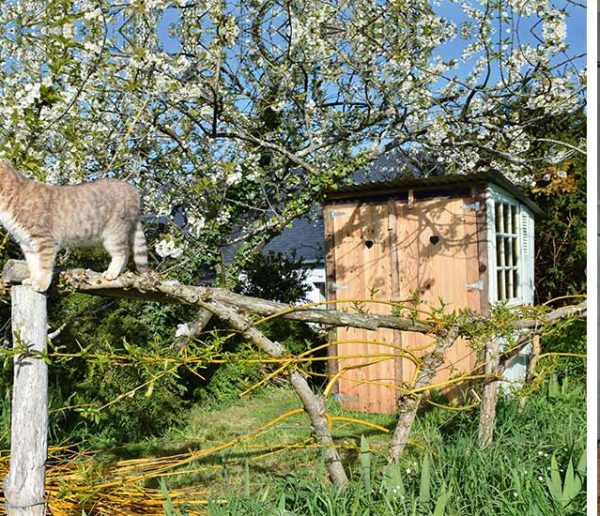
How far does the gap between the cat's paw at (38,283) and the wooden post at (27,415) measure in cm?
2

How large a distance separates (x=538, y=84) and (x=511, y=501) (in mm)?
2401

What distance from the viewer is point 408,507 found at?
1838 mm

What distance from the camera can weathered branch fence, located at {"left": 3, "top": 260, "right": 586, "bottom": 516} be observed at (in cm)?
169

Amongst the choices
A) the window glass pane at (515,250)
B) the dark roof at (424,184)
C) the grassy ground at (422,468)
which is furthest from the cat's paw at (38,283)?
the window glass pane at (515,250)

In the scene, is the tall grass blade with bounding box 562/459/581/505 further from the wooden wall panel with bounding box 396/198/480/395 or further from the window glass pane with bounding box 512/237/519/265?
the window glass pane with bounding box 512/237/519/265

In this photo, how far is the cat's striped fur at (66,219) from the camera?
1710 mm

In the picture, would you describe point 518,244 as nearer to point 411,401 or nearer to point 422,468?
point 411,401

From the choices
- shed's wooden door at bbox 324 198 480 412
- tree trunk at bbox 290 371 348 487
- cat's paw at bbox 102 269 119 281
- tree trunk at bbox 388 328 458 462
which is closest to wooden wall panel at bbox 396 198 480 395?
shed's wooden door at bbox 324 198 480 412

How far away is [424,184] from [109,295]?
7.24 ft

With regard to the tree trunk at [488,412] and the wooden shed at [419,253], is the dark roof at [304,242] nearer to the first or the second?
the wooden shed at [419,253]

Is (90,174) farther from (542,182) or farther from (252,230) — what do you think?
(542,182)

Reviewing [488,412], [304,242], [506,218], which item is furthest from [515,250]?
[488,412]

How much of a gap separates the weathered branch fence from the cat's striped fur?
0.06m

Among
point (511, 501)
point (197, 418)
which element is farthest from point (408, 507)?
point (197, 418)
